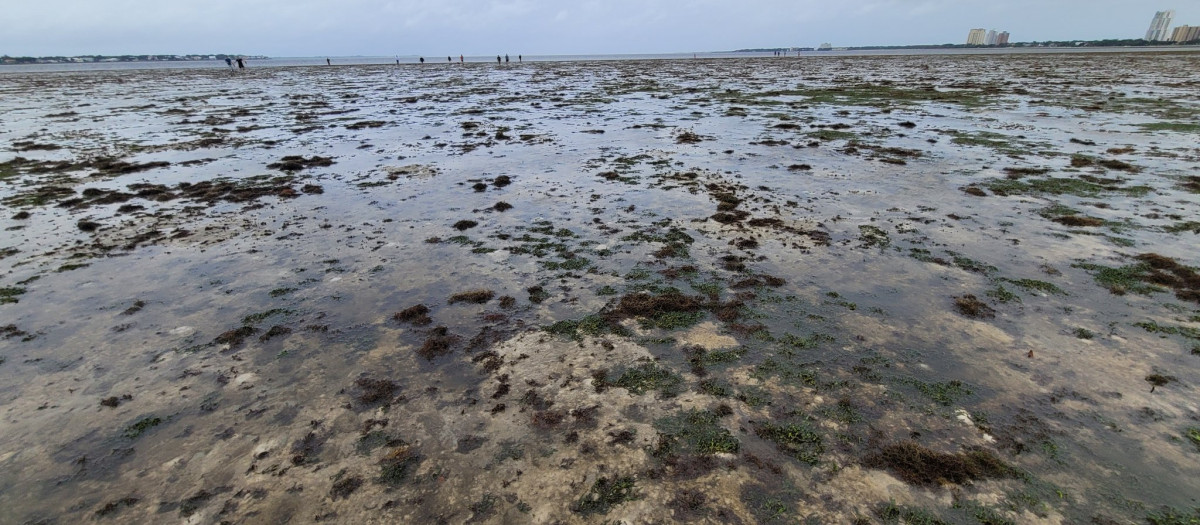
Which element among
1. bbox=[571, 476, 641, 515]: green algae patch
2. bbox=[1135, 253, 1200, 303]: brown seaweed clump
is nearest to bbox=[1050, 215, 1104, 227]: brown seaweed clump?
bbox=[1135, 253, 1200, 303]: brown seaweed clump

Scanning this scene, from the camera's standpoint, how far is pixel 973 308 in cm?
626

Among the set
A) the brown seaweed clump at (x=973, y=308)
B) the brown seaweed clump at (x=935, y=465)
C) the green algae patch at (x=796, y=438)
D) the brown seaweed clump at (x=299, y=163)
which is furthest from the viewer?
the brown seaweed clump at (x=299, y=163)

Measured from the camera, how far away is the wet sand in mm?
3875

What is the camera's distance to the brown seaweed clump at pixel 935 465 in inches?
152

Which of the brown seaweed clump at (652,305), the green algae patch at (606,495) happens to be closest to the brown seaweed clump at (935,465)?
the green algae patch at (606,495)

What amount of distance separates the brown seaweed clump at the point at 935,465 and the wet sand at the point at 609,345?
0.02 m

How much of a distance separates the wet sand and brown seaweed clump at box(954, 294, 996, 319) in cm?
4

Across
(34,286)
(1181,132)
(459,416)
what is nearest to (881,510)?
(459,416)

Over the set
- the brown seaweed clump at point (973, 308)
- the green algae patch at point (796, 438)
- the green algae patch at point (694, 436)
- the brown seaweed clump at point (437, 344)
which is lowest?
the green algae patch at point (694, 436)

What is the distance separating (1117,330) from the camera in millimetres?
5746

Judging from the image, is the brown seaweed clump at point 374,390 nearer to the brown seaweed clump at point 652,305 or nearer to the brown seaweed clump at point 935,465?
the brown seaweed clump at point 652,305

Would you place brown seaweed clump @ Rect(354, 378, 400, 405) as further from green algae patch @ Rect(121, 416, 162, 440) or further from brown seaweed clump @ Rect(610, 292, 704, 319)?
brown seaweed clump @ Rect(610, 292, 704, 319)

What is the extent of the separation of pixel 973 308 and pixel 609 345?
15.1ft

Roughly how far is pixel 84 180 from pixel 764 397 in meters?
17.9
